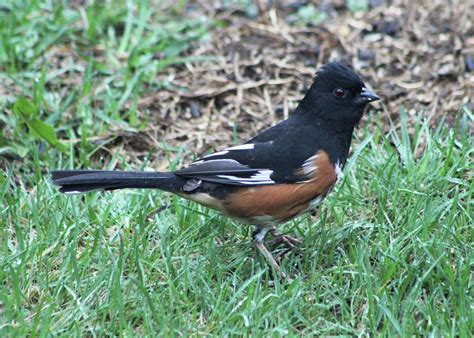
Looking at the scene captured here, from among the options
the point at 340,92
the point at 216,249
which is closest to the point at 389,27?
the point at 340,92

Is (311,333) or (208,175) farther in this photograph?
(208,175)

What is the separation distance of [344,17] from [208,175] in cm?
351

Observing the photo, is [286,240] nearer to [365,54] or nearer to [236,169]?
[236,169]

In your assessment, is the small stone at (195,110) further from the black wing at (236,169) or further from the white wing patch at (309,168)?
the white wing patch at (309,168)

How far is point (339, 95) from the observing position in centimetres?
525

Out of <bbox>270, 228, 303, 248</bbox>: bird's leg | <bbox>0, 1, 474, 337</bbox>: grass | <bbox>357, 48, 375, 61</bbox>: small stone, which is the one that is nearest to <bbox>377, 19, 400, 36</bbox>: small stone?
<bbox>357, 48, 375, 61</bbox>: small stone

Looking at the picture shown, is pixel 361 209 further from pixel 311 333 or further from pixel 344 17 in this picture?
pixel 344 17

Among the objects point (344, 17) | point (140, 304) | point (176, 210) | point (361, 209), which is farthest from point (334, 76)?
point (344, 17)

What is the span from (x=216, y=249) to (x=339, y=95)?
127 cm

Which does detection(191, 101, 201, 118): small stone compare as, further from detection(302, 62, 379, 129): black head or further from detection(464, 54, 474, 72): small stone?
detection(464, 54, 474, 72): small stone

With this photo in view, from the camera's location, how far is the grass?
444 cm

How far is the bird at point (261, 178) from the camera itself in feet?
16.3

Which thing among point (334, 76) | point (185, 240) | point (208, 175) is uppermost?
point (334, 76)

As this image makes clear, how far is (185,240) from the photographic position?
523 centimetres
